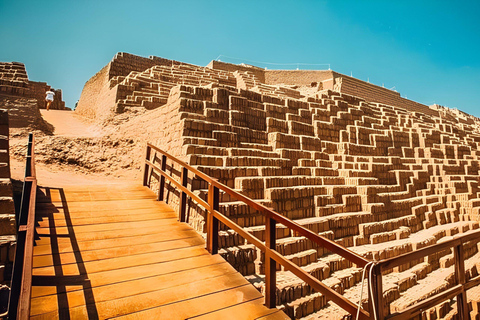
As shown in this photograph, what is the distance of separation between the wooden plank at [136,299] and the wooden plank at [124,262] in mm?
378

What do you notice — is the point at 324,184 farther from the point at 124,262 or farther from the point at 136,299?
the point at 136,299

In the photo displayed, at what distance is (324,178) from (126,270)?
548 centimetres

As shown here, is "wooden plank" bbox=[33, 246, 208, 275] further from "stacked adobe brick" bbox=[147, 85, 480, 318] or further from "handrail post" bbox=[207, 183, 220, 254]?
"stacked adobe brick" bbox=[147, 85, 480, 318]

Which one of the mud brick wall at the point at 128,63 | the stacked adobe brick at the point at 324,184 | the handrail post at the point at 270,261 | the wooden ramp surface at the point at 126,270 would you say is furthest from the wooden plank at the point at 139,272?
the mud brick wall at the point at 128,63

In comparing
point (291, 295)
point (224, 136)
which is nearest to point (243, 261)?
point (291, 295)

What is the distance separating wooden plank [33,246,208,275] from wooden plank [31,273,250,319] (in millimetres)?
378

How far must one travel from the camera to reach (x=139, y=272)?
266cm

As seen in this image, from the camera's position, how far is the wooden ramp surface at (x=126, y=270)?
2.13 m

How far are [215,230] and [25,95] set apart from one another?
1006 cm

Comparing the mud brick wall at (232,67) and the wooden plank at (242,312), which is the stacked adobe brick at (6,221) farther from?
the mud brick wall at (232,67)

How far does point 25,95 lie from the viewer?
9406 millimetres

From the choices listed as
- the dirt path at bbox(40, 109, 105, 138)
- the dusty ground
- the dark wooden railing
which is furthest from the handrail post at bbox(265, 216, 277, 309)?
the dirt path at bbox(40, 109, 105, 138)

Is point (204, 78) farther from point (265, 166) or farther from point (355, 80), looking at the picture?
point (355, 80)

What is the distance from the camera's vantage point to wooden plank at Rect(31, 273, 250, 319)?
2023 mm
